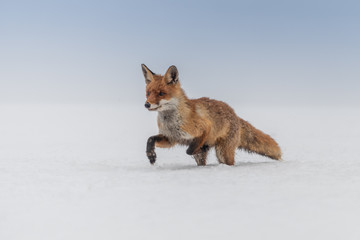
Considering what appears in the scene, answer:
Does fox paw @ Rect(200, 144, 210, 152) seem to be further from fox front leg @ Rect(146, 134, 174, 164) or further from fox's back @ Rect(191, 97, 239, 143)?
fox front leg @ Rect(146, 134, 174, 164)

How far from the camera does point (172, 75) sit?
6.08 m

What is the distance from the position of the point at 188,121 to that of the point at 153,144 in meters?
0.69

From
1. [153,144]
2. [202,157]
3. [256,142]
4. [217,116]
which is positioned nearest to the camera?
[153,144]

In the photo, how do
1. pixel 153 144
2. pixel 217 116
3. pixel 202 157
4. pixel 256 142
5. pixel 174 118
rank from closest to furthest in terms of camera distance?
1. pixel 174 118
2. pixel 153 144
3. pixel 217 116
4. pixel 202 157
5. pixel 256 142

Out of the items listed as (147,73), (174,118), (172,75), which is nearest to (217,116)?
(174,118)

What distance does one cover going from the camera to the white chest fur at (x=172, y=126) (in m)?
6.06

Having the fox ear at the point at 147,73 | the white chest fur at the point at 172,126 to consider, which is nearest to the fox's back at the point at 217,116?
the white chest fur at the point at 172,126

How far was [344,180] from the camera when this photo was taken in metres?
5.31

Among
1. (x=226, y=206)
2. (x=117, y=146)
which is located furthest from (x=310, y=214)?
(x=117, y=146)

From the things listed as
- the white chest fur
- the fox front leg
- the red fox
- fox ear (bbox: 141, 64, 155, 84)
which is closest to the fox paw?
the red fox

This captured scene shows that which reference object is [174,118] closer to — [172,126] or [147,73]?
[172,126]

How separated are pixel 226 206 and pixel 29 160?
4.56 meters

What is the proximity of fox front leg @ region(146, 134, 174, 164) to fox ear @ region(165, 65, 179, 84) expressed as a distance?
899mm

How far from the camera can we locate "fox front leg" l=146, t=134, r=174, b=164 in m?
6.17
